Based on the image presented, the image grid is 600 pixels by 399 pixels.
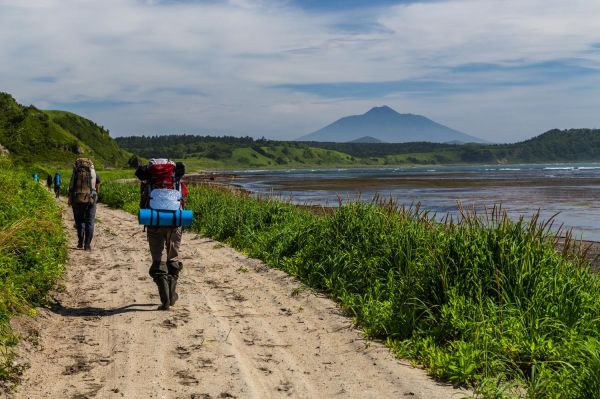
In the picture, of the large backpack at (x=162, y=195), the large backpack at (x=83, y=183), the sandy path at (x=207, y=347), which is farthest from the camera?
the large backpack at (x=83, y=183)

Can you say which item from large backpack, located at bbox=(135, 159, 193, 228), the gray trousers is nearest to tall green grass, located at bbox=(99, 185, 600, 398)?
the gray trousers

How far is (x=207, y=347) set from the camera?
5984mm

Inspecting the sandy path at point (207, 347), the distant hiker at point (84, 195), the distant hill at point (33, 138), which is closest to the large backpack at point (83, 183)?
the distant hiker at point (84, 195)

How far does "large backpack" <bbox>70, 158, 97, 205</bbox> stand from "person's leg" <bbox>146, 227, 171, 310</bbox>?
590 centimetres

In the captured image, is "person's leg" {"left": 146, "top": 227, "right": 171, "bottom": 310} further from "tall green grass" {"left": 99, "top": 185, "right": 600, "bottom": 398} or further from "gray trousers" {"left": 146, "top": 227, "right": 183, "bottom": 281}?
"tall green grass" {"left": 99, "top": 185, "right": 600, "bottom": 398}

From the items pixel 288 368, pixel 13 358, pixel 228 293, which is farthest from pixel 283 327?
pixel 13 358

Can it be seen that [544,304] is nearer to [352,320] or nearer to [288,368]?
[352,320]

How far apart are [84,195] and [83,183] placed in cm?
30

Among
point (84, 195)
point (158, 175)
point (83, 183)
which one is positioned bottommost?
point (84, 195)

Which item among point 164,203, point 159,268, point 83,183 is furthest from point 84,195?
point 164,203

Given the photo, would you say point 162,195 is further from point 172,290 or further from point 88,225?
point 88,225

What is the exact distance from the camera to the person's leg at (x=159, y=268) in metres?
7.49

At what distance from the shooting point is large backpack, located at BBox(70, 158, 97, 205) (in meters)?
12.6

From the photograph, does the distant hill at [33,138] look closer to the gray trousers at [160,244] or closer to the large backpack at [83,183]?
the large backpack at [83,183]
